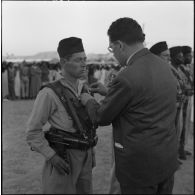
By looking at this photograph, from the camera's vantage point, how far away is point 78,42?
1644mm

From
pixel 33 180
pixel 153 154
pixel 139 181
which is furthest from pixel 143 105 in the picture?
pixel 33 180

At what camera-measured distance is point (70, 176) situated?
1783 millimetres

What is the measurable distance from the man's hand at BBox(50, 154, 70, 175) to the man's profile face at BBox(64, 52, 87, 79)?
442 millimetres

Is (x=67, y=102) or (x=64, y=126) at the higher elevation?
(x=67, y=102)

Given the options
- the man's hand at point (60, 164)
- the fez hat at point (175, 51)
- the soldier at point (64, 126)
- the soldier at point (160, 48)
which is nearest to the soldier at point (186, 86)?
the fez hat at point (175, 51)

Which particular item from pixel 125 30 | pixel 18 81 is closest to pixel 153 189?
pixel 125 30

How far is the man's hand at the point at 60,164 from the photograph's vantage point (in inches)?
65.5

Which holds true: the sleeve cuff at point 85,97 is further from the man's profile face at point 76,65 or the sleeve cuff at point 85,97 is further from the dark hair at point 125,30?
the dark hair at point 125,30

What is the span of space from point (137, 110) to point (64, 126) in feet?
1.30

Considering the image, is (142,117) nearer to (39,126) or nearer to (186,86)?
(39,126)

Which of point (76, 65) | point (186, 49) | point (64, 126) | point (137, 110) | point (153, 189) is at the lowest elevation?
point (153, 189)

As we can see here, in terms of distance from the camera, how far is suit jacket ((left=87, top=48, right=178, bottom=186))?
5.04 ft

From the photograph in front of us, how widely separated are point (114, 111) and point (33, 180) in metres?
0.93

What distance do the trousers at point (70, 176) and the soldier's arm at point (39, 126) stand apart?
0.11 metres
